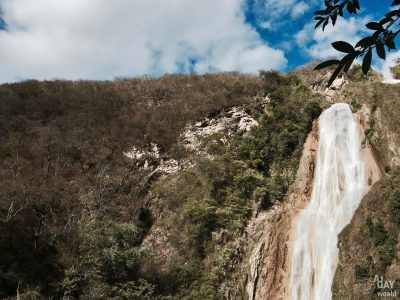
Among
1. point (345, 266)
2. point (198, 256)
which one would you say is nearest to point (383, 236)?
point (345, 266)

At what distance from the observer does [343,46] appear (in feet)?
6.87

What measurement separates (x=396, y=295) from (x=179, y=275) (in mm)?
9677

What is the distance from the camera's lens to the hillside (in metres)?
19.0

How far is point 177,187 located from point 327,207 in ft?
31.9

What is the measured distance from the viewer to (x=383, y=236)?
57.8ft

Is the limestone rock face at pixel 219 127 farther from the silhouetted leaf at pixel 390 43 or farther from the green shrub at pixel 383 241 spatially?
the silhouetted leaf at pixel 390 43

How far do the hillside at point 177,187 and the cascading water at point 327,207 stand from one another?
2.16ft

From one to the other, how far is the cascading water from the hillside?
25.9 inches

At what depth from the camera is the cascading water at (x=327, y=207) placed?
1914 centimetres

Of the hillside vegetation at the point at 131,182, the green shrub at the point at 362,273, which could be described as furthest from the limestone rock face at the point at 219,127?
the green shrub at the point at 362,273

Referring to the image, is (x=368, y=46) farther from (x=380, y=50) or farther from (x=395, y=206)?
(x=395, y=206)

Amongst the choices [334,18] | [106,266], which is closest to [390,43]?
[334,18]

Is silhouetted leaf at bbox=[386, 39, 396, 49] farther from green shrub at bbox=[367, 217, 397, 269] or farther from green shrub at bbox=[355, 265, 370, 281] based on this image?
green shrub at bbox=[355, 265, 370, 281]

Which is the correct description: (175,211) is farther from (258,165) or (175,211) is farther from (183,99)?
(183,99)
